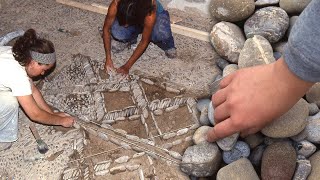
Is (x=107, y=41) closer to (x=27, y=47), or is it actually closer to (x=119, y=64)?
(x=119, y=64)

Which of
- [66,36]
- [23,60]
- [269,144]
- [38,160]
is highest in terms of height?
[23,60]

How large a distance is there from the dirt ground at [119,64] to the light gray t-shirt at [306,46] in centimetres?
235

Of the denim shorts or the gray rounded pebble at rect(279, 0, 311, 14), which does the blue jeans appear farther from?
the denim shorts

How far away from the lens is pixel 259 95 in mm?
827

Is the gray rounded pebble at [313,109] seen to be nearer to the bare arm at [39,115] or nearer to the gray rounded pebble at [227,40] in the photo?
the gray rounded pebble at [227,40]

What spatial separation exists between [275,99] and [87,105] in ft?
9.24

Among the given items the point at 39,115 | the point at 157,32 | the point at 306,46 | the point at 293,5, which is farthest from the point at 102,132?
the point at 306,46

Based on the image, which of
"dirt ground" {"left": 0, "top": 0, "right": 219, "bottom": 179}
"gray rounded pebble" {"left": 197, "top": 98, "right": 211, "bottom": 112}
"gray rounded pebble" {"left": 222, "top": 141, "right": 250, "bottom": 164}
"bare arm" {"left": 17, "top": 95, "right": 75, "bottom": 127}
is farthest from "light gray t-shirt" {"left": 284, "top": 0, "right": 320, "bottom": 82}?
"gray rounded pebble" {"left": 197, "top": 98, "right": 211, "bottom": 112}

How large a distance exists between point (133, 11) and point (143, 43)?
1.05ft

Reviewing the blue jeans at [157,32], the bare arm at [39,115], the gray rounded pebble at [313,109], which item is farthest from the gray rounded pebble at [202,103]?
the bare arm at [39,115]

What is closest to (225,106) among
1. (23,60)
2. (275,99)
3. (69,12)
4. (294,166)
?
(275,99)

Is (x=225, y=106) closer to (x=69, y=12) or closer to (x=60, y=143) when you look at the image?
(x=60, y=143)

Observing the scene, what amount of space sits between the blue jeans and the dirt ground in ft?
0.48

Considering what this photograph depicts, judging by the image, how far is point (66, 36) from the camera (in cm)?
406
